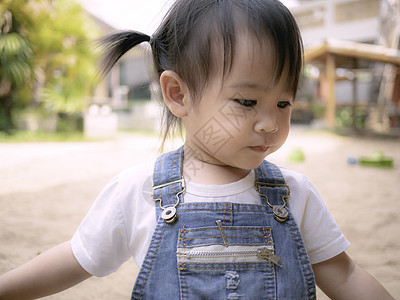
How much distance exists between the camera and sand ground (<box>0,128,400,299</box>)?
1430 mm

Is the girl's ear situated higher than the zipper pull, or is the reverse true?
the girl's ear

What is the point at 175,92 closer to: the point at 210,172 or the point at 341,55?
the point at 210,172

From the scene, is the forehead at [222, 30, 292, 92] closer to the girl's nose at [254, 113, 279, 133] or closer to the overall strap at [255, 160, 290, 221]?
the girl's nose at [254, 113, 279, 133]

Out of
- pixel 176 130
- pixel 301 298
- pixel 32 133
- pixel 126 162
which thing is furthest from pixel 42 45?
pixel 301 298

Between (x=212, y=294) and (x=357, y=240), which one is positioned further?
(x=357, y=240)

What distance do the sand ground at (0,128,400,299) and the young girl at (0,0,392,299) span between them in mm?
410

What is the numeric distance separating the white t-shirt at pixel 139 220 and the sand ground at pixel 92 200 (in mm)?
412

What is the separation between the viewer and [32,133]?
7.27m

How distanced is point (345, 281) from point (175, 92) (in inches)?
26.3

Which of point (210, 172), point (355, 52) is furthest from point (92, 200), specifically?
point (355, 52)

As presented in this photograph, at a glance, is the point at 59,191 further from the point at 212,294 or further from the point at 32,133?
the point at 32,133

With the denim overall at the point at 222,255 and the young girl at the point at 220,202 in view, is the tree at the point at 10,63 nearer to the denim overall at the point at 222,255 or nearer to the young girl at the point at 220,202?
the young girl at the point at 220,202

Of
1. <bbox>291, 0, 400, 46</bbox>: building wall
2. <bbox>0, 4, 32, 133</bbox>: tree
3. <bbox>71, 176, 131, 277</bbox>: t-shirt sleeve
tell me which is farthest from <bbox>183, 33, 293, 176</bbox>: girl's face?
<bbox>291, 0, 400, 46</bbox>: building wall

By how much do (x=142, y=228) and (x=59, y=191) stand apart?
79.0 inches
